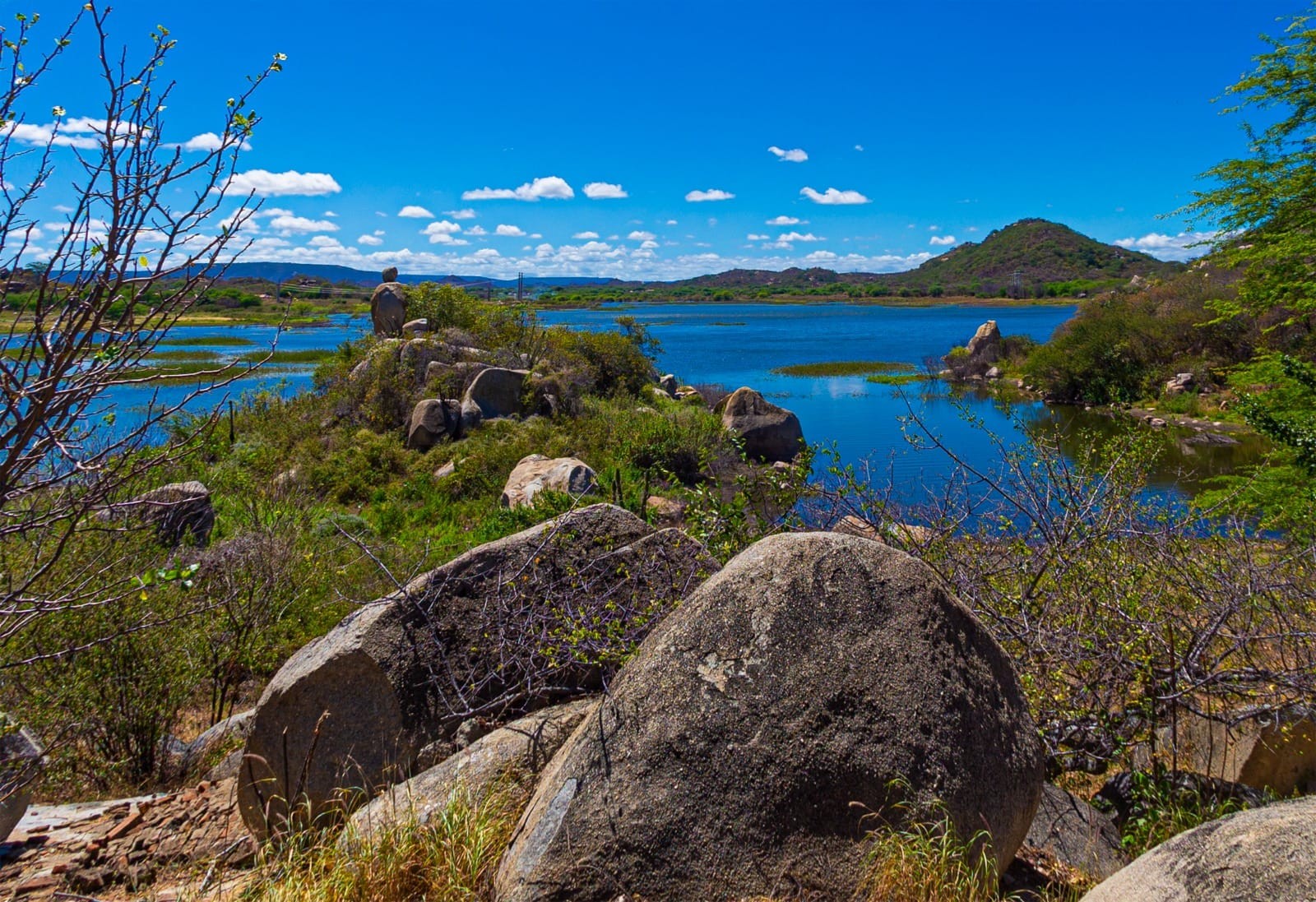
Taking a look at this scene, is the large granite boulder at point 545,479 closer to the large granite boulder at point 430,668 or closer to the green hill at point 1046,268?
the large granite boulder at point 430,668

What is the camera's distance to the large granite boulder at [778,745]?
341cm

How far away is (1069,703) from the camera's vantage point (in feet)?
17.0

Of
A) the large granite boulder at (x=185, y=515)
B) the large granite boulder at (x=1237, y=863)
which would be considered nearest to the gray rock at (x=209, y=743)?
the large granite boulder at (x=185, y=515)

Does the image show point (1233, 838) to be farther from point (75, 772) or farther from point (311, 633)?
point (311, 633)

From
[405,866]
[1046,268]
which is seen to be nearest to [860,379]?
[405,866]

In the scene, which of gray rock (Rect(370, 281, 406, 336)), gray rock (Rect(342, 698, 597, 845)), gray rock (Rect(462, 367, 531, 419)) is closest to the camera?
gray rock (Rect(342, 698, 597, 845))

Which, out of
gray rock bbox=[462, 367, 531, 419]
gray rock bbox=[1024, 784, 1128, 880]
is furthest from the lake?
gray rock bbox=[462, 367, 531, 419]

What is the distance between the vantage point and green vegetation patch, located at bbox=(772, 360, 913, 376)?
2029 inches

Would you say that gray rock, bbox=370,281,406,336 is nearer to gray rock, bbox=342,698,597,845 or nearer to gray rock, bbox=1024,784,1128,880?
gray rock, bbox=342,698,597,845

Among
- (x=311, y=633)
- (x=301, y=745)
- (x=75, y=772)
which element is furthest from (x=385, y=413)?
(x=301, y=745)

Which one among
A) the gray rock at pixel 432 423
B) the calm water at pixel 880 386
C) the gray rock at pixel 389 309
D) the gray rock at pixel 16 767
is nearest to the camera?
the gray rock at pixel 16 767

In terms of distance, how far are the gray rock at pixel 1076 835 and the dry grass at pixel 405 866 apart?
2686 millimetres

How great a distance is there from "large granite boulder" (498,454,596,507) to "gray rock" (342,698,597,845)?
→ 38.7 ft

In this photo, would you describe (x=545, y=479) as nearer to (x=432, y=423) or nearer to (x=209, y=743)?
(x=432, y=423)
